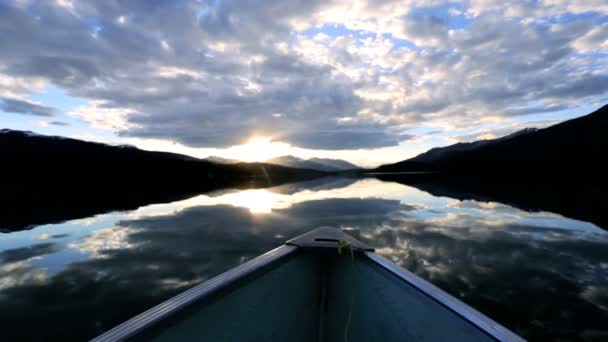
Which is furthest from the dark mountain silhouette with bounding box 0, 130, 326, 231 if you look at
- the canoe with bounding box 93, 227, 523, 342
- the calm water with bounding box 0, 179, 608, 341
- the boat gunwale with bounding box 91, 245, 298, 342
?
the boat gunwale with bounding box 91, 245, 298, 342

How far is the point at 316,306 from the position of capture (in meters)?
4.70

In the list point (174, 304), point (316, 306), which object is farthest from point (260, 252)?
point (174, 304)

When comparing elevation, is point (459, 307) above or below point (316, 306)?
above

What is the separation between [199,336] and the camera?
297 centimetres

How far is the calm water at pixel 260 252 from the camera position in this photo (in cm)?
610

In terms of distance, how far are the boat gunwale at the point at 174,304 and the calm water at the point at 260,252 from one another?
4.38 m

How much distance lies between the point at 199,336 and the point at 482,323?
297 cm

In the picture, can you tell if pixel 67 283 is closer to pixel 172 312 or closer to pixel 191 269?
pixel 191 269

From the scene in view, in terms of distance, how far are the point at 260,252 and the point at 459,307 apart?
8.52 metres

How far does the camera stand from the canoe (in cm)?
278

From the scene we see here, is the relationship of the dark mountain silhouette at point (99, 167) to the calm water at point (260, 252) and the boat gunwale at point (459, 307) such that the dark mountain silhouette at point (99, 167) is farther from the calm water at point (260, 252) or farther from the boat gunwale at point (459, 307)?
the boat gunwale at point (459, 307)

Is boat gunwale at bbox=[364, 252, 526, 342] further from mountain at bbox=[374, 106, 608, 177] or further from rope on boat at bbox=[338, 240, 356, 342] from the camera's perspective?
mountain at bbox=[374, 106, 608, 177]

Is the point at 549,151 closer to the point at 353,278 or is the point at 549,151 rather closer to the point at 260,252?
the point at 260,252

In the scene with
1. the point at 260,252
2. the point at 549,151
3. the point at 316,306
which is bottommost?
the point at 260,252
